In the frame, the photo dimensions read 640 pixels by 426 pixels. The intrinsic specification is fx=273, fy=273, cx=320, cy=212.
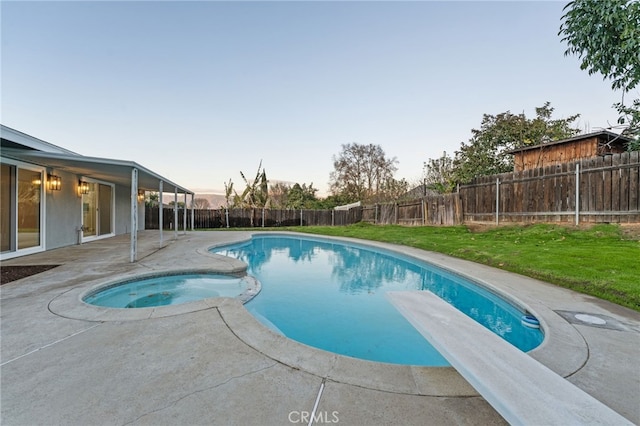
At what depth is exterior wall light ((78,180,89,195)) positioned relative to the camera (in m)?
8.82

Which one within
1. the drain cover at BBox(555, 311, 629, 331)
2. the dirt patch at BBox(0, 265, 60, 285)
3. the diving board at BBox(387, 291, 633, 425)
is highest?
the diving board at BBox(387, 291, 633, 425)

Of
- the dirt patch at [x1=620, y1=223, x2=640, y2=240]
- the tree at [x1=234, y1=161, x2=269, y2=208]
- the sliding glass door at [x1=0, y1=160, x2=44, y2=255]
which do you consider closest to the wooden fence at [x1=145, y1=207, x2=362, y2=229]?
the tree at [x1=234, y1=161, x2=269, y2=208]

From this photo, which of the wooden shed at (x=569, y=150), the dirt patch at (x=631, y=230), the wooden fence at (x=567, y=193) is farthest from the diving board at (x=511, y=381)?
the wooden shed at (x=569, y=150)

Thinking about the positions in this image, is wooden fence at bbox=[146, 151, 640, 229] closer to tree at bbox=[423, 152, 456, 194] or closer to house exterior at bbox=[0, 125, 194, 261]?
tree at bbox=[423, 152, 456, 194]

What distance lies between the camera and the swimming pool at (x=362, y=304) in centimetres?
333

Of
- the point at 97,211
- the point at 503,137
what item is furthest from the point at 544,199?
the point at 97,211

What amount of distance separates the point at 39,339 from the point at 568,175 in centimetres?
1198

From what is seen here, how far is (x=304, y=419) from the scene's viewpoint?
1.55m

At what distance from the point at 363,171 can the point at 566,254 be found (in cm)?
2149

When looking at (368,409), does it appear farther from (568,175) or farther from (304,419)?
(568,175)

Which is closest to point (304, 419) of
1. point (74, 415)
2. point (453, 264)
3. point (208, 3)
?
point (74, 415)

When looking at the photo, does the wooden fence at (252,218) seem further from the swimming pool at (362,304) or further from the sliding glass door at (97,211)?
the swimming pool at (362,304)

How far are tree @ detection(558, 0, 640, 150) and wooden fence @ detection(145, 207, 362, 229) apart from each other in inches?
620

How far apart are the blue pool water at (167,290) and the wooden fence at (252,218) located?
13.4m
